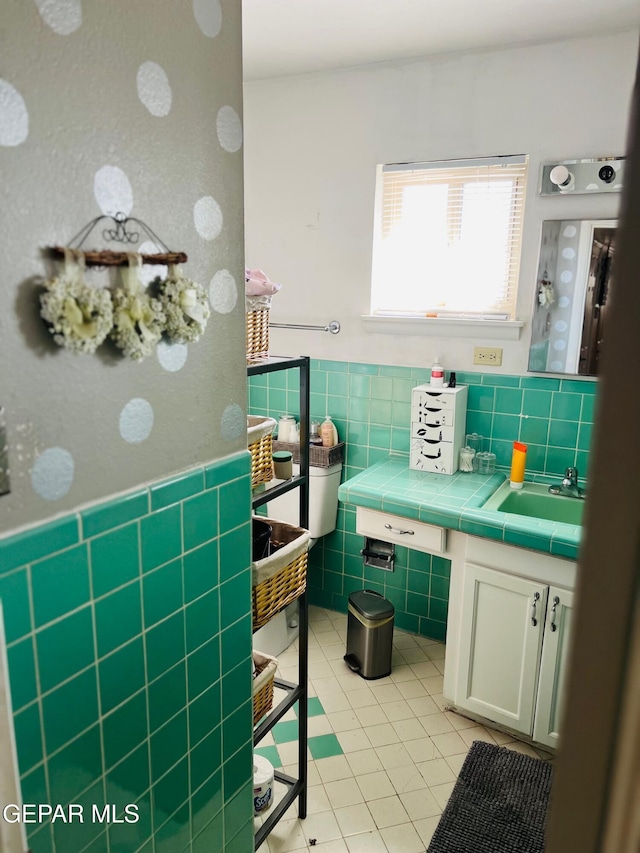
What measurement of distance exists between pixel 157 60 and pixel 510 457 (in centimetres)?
207

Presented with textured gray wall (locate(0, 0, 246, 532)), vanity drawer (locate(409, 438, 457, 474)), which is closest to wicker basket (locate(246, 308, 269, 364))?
textured gray wall (locate(0, 0, 246, 532))

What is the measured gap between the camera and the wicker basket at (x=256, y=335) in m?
1.66

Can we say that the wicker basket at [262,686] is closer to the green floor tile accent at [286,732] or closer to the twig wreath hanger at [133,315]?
the green floor tile accent at [286,732]

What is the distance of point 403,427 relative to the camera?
293cm

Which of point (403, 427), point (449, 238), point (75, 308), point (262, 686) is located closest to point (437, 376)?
point (403, 427)

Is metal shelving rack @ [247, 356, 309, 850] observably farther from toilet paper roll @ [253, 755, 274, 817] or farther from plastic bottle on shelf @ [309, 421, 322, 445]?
plastic bottle on shelf @ [309, 421, 322, 445]

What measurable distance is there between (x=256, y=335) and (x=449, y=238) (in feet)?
4.56

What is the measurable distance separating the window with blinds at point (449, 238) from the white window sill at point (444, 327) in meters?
0.06

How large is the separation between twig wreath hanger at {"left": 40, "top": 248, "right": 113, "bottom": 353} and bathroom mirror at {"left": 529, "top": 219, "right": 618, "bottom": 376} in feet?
6.36

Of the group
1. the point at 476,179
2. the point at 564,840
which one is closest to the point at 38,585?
the point at 564,840

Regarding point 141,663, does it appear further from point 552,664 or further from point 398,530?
point 552,664

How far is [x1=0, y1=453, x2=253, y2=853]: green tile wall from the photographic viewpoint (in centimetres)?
106

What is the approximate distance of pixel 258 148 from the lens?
304 cm

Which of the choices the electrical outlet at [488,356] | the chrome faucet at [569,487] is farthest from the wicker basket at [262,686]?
the electrical outlet at [488,356]
